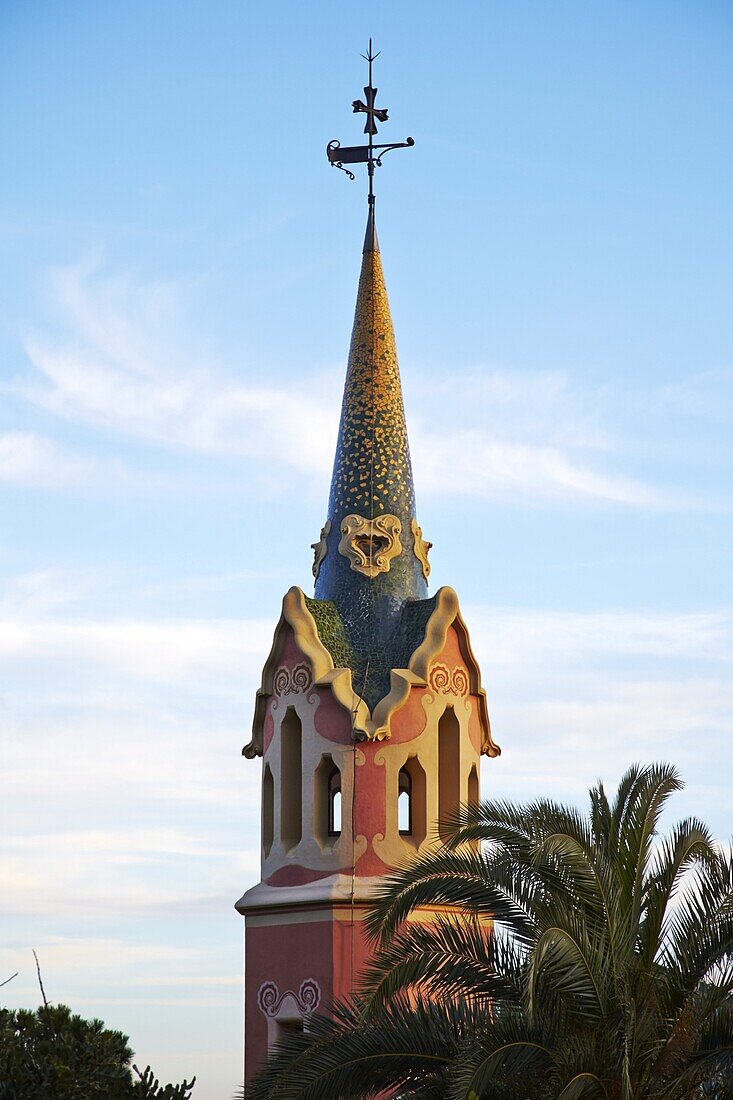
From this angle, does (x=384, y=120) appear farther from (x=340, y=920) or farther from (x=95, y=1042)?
(x=95, y=1042)

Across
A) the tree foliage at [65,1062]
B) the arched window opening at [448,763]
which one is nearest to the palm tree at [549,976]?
the tree foliage at [65,1062]

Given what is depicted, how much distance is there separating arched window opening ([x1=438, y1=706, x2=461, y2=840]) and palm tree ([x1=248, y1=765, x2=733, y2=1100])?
5.41 meters

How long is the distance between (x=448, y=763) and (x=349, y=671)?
1.68 m

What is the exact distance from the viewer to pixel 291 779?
22.7 meters

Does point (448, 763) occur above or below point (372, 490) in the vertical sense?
below

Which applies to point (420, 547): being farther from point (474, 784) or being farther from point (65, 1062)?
point (65, 1062)

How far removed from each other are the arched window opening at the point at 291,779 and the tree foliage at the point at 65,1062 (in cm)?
366

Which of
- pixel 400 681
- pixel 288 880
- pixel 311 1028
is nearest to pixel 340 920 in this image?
pixel 288 880

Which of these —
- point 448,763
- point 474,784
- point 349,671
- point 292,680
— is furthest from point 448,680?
point 292,680

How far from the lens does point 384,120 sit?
82.3 feet

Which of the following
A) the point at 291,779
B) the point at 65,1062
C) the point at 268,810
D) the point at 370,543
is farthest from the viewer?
the point at 370,543

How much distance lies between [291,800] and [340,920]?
1.83 meters

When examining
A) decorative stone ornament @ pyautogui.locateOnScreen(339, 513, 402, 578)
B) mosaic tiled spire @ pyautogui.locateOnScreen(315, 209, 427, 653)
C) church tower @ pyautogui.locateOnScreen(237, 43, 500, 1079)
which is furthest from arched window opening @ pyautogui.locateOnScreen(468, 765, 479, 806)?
decorative stone ornament @ pyautogui.locateOnScreen(339, 513, 402, 578)

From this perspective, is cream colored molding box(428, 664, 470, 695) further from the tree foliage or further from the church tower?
the tree foliage
